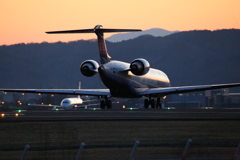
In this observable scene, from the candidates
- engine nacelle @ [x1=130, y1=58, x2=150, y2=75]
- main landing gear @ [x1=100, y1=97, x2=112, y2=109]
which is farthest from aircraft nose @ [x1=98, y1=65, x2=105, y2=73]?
main landing gear @ [x1=100, y1=97, x2=112, y2=109]

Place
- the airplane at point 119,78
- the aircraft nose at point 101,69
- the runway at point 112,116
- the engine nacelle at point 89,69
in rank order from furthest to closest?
the engine nacelle at point 89,69 < the airplane at point 119,78 < the aircraft nose at point 101,69 < the runway at point 112,116

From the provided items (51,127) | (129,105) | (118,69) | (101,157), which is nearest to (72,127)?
(51,127)

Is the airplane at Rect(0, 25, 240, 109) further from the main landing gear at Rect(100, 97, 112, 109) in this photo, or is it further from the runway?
the runway

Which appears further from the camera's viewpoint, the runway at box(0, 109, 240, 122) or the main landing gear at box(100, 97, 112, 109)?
the main landing gear at box(100, 97, 112, 109)

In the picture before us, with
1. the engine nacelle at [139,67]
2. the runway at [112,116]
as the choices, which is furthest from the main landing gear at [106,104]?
the runway at [112,116]

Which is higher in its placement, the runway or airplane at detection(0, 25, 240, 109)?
airplane at detection(0, 25, 240, 109)

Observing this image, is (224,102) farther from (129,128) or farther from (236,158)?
(236,158)

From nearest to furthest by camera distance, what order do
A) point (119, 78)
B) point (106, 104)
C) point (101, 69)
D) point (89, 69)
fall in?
point (101, 69) → point (89, 69) → point (119, 78) → point (106, 104)

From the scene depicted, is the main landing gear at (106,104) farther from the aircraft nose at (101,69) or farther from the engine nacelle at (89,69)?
the aircraft nose at (101,69)

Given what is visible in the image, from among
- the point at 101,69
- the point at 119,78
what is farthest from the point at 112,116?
the point at 119,78

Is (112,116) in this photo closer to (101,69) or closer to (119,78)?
(101,69)

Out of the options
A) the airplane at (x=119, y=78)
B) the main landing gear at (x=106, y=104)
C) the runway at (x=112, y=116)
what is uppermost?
the airplane at (x=119, y=78)

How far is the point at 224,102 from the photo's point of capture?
346 feet

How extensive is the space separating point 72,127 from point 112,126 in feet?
7.87
